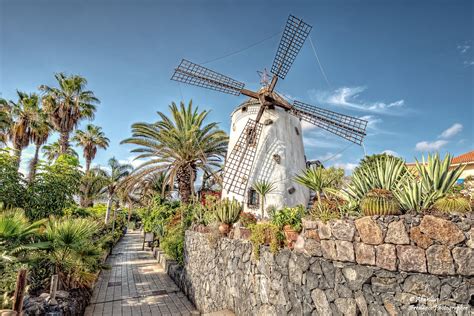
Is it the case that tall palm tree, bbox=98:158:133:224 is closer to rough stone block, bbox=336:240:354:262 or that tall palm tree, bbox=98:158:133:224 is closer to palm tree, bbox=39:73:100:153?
palm tree, bbox=39:73:100:153

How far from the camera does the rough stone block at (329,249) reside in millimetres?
3115

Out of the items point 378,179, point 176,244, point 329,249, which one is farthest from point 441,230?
point 176,244

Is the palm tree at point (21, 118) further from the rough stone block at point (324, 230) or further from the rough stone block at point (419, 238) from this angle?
the rough stone block at point (419, 238)

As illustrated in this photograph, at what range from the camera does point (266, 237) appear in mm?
4441

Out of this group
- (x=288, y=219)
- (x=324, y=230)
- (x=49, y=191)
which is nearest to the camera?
(x=324, y=230)

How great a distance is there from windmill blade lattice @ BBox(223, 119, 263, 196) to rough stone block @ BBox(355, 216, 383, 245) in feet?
33.8

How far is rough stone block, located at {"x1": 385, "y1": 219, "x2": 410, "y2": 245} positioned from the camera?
2518mm

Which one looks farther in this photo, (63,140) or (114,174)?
(114,174)

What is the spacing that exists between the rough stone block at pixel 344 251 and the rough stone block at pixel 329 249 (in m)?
0.06

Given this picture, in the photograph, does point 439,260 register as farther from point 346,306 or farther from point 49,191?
point 49,191

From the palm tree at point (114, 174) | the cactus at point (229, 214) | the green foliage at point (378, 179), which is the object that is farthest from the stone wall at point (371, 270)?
the palm tree at point (114, 174)

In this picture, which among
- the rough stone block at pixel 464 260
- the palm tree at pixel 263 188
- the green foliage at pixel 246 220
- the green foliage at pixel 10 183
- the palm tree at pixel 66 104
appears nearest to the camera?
the rough stone block at pixel 464 260

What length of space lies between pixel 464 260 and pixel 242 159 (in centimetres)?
1151

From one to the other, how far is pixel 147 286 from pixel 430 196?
920 centimetres
